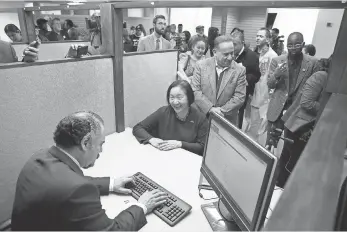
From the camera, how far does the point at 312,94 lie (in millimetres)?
1917

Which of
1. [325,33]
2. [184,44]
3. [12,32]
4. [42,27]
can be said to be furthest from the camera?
[325,33]

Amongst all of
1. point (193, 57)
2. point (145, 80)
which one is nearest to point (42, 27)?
point (193, 57)

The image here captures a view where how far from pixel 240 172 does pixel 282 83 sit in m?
1.78

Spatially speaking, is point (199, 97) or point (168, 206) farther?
point (199, 97)

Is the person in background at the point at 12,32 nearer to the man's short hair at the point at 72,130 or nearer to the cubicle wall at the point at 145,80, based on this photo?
the cubicle wall at the point at 145,80

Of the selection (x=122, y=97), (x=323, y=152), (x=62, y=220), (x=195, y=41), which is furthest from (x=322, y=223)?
(x=195, y=41)

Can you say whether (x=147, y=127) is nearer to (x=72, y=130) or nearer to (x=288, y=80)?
(x=72, y=130)

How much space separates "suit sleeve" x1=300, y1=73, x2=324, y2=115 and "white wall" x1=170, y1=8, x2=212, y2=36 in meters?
6.67

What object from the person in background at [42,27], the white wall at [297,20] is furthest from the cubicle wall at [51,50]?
the white wall at [297,20]

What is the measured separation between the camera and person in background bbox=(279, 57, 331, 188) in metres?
1.91

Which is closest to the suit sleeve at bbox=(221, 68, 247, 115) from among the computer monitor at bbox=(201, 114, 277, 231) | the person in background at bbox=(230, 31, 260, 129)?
the person in background at bbox=(230, 31, 260, 129)

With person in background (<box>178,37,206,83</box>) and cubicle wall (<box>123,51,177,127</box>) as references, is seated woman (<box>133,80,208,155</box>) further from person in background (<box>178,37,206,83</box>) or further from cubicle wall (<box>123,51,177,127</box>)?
person in background (<box>178,37,206,83</box>)

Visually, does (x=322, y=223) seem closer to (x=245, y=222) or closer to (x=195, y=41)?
(x=245, y=222)

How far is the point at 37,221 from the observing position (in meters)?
0.84
